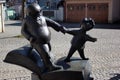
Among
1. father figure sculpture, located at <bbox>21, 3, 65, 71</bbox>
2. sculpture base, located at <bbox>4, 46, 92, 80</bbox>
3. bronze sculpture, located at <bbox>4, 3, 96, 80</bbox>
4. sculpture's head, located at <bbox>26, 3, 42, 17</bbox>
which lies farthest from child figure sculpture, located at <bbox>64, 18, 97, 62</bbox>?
sculpture's head, located at <bbox>26, 3, 42, 17</bbox>

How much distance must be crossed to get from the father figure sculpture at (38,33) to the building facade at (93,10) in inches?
959

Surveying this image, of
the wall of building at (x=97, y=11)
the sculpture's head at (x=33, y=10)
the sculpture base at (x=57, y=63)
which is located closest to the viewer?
the sculpture base at (x=57, y=63)

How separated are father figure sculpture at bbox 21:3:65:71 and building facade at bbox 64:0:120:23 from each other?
2435cm

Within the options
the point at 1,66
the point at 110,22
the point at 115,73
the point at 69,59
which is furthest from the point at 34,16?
the point at 110,22

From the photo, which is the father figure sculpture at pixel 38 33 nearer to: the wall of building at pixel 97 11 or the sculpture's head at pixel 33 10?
the sculpture's head at pixel 33 10

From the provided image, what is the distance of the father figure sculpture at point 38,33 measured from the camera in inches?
186

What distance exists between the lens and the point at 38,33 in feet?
15.7

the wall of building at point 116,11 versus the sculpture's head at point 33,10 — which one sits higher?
the sculpture's head at point 33,10

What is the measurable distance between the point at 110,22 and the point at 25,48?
2420 cm

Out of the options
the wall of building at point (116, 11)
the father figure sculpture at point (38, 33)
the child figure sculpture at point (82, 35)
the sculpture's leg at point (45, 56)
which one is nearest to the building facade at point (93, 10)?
the wall of building at point (116, 11)

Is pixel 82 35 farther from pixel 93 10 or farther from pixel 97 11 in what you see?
pixel 93 10

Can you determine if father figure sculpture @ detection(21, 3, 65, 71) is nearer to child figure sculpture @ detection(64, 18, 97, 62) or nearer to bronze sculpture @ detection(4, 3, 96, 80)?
bronze sculpture @ detection(4, 3, 96, 80)

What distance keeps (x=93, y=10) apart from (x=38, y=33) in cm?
2526

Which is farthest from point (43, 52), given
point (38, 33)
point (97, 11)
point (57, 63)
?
point (97, 11)
